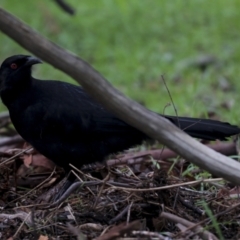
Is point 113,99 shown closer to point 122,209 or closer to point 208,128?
point 122,209

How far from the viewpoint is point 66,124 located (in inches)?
196

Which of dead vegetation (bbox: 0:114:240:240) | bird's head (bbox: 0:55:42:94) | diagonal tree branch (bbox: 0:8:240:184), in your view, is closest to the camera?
diagonal tree branch (bbox: 0:8:240:184)

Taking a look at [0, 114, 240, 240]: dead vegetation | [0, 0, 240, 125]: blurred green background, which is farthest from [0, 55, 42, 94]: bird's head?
[0, 0, 240, 125]: blurred green background

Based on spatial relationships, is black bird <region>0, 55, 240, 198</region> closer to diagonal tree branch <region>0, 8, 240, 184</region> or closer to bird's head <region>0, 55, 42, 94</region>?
bird's head <region>0, 55, 42, 94</region>

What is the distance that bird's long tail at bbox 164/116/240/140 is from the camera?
4.65m

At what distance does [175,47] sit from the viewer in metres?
11.2

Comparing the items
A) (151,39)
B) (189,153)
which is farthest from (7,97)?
(151,39)

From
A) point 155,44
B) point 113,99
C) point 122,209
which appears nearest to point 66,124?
point 122,209

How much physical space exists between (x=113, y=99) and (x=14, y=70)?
199 cm

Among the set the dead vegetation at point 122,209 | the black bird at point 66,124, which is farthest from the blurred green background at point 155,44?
the dead vegetation at point 122,209

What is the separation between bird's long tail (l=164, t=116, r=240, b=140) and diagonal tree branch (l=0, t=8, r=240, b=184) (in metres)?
1.25

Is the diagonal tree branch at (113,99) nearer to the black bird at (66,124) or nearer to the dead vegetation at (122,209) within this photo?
the dead vegetation at (122,209)

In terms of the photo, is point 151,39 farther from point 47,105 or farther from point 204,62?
point 47,105

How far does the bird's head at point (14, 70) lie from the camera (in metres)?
5.13
